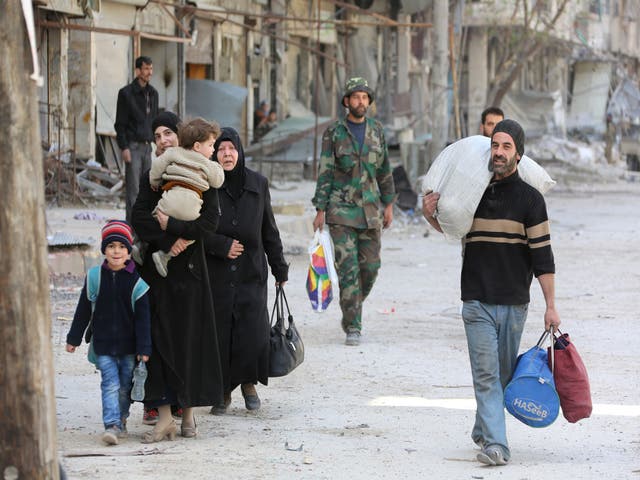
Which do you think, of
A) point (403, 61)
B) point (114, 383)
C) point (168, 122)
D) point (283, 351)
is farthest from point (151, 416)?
point (403, 61)

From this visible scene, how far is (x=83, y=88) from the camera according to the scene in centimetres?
1978

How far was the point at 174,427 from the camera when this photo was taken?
6.82 meters

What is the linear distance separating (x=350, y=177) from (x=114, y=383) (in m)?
3.81

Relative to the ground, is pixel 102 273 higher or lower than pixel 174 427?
higher

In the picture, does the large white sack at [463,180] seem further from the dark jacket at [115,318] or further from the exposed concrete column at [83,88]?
the exposed concrete column at [83,88]

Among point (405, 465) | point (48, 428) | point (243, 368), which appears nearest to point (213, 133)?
point (243, 368)

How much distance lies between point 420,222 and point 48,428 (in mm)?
16241

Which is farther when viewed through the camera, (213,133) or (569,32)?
(569,32)

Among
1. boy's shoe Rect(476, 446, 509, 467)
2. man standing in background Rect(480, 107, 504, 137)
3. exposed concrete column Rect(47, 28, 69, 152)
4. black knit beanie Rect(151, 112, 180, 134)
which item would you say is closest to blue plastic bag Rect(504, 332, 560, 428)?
boy's shoe Rect(476, 446, 509, 467)

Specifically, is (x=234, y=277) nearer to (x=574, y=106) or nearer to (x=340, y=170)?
(x=340, y=170)

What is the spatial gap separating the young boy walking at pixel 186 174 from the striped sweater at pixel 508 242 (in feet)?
4.39

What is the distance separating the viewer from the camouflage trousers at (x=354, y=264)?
9938mm

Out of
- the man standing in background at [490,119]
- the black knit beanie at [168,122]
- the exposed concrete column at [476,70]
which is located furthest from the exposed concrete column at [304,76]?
the black knit beanie at [168,122]

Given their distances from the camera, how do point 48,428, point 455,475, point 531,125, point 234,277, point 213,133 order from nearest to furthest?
point 48,428
point 455,475
point 213,133
point 234,277
point 531,125
